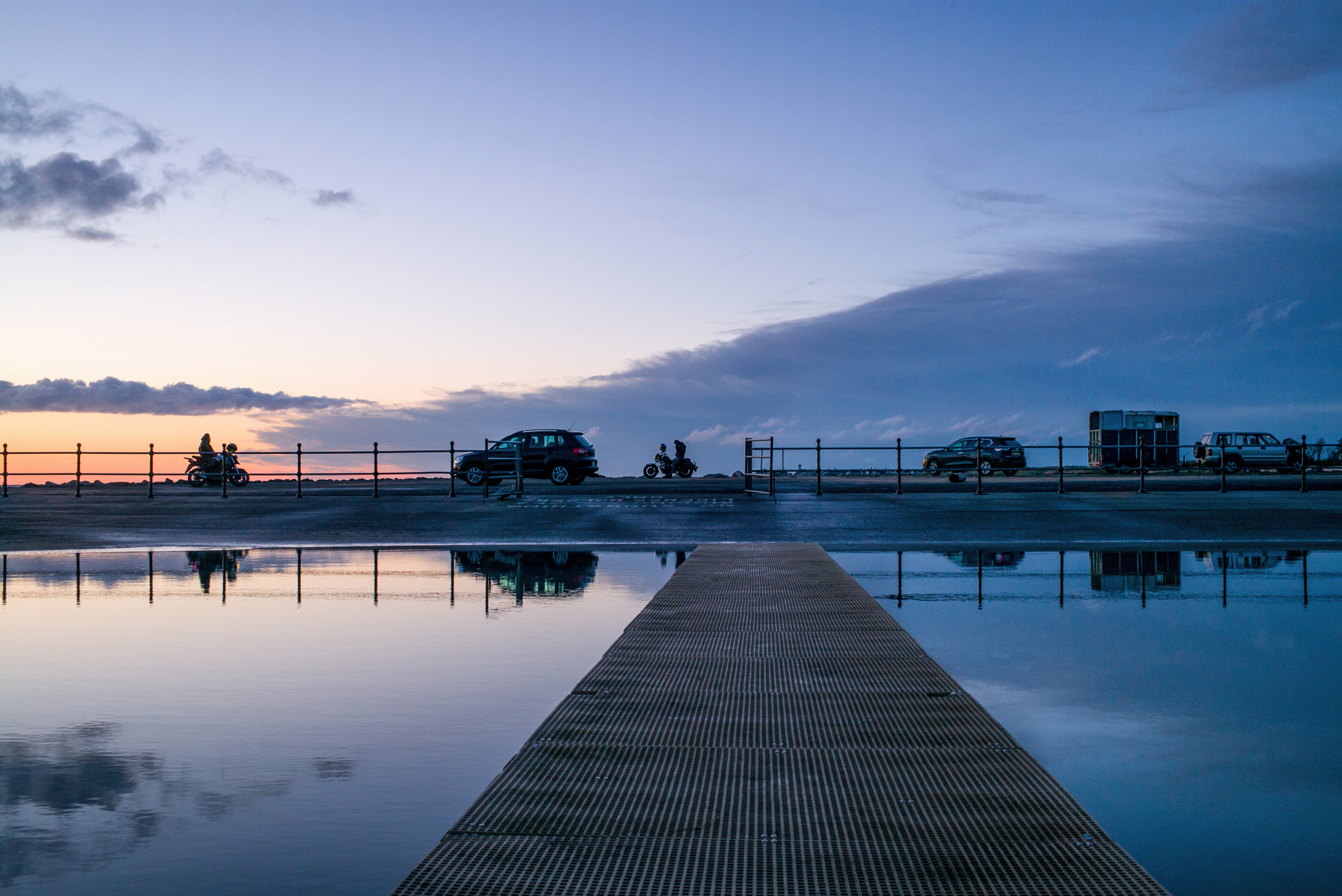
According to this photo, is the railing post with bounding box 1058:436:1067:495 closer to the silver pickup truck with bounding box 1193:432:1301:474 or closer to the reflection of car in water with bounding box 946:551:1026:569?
the reflection of car in water with bounding box 946:551:1026:569

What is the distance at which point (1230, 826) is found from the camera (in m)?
3.88

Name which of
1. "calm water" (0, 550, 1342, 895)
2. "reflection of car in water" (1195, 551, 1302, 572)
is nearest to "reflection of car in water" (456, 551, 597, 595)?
"calm water" (0, 550, 1342, 895)

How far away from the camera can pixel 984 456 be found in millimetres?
37969

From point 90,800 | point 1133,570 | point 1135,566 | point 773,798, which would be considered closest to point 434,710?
point 90,800

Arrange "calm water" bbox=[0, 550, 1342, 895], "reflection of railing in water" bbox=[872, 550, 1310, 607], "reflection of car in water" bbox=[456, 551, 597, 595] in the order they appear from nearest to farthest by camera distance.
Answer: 1. "calm water" bbox=[0, 550, 1342, 895]
2. "reflection of railing in water" bbox=[872, 550, 1310, 607]
3. "reflection of car in water" bbox=[456, 551, 597, 595]

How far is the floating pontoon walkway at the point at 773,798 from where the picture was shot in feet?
10.2

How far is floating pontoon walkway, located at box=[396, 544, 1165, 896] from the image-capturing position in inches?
122

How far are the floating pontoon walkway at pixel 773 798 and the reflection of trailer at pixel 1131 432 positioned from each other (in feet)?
144

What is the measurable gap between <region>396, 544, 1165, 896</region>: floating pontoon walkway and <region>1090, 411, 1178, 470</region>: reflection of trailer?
4389 cm

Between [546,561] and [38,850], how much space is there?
9.94 m

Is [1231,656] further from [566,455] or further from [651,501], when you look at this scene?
[566,455]

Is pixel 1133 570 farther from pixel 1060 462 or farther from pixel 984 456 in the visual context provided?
pixel 984 456

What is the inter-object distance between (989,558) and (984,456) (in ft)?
82.5

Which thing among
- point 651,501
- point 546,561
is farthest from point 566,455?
point 546,561
